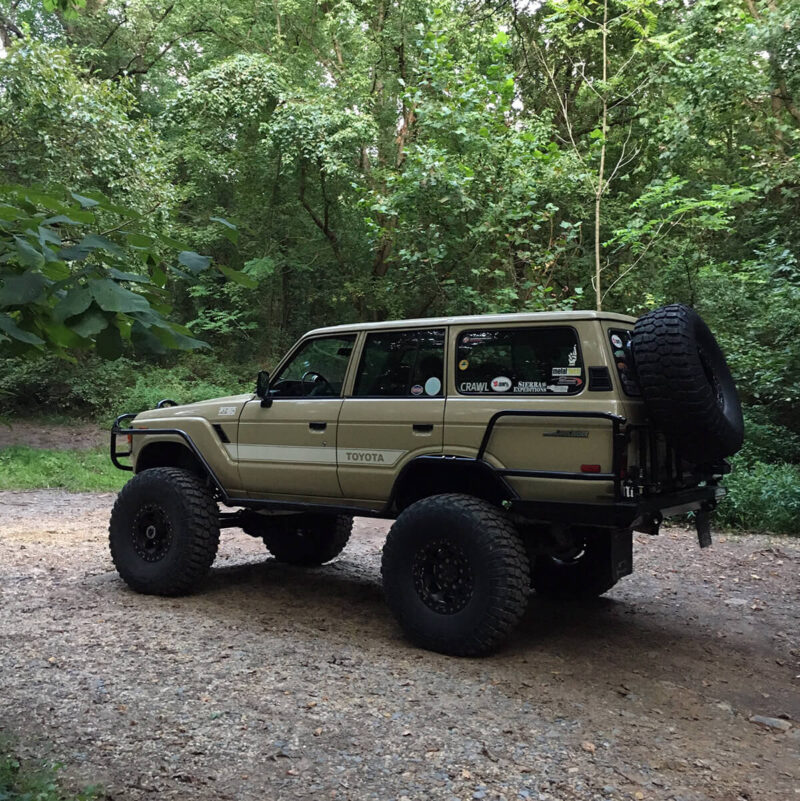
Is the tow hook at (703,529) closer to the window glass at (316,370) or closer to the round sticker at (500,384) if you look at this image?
the round sticker at (500,384)

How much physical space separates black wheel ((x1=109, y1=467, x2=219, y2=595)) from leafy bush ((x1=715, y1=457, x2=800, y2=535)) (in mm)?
5687

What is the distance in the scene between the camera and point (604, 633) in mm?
4988

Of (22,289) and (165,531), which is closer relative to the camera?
(22,289)

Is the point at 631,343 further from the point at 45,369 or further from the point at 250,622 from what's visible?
the point at 45,369

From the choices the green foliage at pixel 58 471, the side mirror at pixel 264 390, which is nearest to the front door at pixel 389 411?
the side mirror at pixel 264 390

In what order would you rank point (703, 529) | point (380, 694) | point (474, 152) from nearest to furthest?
point (380, 694), point (703, 529), point (474, 152)

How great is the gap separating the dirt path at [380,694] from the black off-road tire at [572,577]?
17 cm

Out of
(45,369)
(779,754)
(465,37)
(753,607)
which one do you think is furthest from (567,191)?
(45,369)

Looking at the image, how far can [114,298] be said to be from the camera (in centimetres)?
219

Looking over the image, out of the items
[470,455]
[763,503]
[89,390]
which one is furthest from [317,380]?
[89,390]

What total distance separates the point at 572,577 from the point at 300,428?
7.72 ft

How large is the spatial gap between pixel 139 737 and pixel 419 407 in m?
2.42

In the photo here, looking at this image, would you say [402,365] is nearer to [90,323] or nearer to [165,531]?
[165,531]

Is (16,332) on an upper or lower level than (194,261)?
lower
